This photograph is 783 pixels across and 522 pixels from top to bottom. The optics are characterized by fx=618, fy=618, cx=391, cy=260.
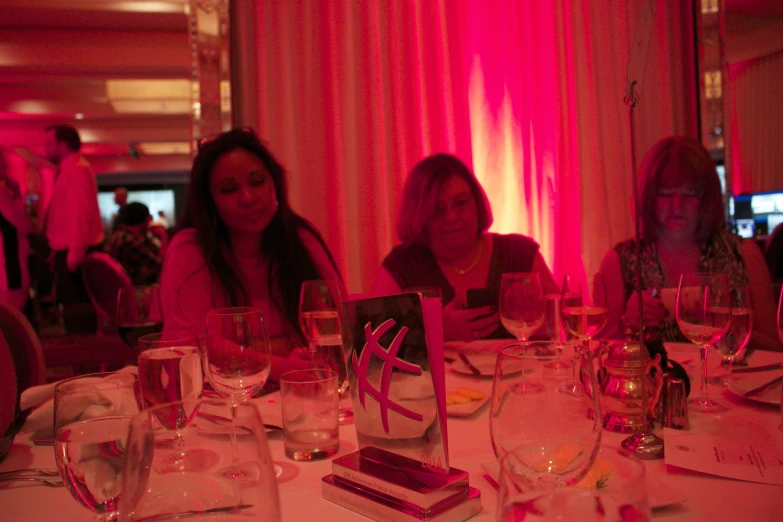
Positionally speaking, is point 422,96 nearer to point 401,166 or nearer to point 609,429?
point 401,166

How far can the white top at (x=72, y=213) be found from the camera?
4969 millimetres

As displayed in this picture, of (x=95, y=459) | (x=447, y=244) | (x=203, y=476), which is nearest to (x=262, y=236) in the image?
(x=447, y=244)

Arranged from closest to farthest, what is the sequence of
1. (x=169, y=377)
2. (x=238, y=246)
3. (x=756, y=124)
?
(x=169, y=377)
(x=238, y=246)
(x=756, y=124)

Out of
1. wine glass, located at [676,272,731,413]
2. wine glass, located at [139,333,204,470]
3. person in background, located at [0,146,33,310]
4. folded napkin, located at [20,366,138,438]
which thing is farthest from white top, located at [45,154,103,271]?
wine glass, located at [676,272,731,413]

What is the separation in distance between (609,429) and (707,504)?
0.29 metres

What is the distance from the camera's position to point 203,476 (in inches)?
18.0

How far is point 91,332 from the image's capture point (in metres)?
4.66

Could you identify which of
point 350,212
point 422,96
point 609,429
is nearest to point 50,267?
point 350,212

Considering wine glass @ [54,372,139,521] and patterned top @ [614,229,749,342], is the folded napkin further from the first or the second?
patterned top @ [614,229,749,342]

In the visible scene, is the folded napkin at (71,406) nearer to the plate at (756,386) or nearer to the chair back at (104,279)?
the plate at (756,386)

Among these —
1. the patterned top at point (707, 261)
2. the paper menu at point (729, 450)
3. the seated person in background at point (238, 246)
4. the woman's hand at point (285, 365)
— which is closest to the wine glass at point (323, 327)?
the woman's hand at point (285, 365)

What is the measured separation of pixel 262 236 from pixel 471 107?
5.35ft

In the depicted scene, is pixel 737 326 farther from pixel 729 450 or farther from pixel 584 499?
pixel 584 499

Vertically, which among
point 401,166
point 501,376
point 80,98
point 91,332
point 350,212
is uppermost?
point 80,98
